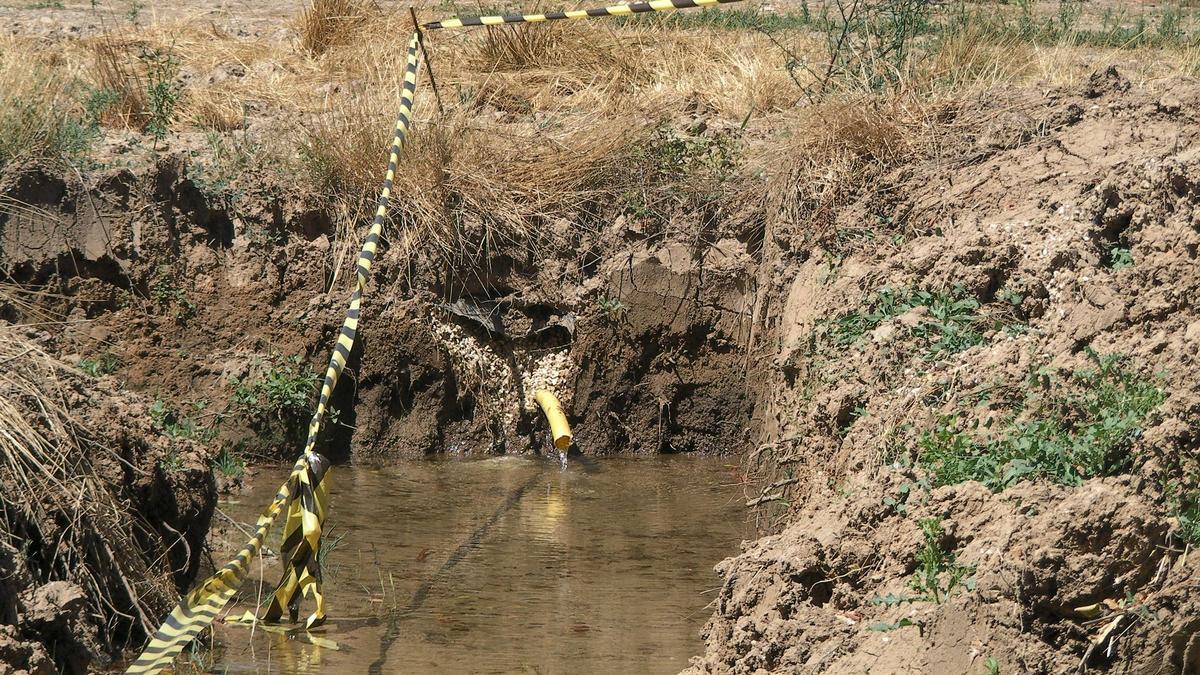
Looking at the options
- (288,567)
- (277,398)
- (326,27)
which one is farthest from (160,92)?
(288,567)

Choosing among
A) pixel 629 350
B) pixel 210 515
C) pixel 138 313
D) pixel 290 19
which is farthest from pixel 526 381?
pixel 290 19

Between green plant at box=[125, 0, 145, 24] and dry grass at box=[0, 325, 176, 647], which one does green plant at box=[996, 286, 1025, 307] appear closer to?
dry grass at box=[0, 325, 176, 647]

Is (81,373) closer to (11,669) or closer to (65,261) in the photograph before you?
(11,669)

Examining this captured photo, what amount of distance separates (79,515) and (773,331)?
3959 millimetres

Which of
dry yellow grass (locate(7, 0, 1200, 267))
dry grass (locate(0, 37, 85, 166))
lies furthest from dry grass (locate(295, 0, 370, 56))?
dry grass (locate(0, 37, 85, 166))

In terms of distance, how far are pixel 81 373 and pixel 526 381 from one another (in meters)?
3.80

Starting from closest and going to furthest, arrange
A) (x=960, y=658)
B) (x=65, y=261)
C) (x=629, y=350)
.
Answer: (x=960, y=658)
(x=65, y=261)
(x=629, y=350)

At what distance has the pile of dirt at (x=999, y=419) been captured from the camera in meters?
3.58

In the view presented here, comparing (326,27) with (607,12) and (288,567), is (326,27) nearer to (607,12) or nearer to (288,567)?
(607,12)

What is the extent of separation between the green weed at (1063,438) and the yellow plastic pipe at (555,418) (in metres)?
3.61

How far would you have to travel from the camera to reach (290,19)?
34.9 ft

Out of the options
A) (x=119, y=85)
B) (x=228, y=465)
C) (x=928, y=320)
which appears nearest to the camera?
(x=928, y=320)

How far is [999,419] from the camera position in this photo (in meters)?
4.38

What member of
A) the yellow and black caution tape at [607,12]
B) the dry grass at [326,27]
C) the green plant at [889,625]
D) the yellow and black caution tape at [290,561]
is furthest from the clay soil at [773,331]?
the yellow and black caution tape at [607,12]
